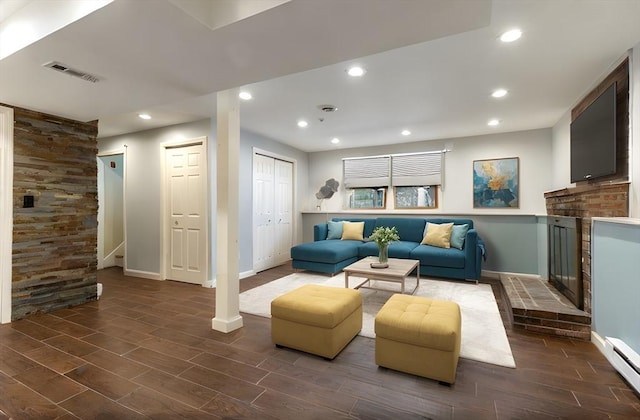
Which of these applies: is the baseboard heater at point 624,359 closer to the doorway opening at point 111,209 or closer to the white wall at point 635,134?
the white wall at point 635,134

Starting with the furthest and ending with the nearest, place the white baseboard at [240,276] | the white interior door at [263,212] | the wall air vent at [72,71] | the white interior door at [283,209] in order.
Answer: the white interior door at [283,209] → the white interior door at [263,212] → the white baseboard at [240,276] → the wall air vent at [72,71]

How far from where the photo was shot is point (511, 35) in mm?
2180

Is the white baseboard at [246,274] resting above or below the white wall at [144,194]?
below

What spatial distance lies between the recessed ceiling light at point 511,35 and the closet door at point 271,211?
3941 mm

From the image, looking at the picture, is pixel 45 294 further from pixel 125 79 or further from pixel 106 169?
pixel 106 169

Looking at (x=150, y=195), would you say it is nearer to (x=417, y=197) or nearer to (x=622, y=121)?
(x=417, y=197)

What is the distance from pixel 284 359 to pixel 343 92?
2791mm

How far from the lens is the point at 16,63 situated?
6.83ft

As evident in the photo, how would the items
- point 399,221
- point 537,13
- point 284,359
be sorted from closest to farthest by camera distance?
1. point 537,13
2. point 284,359
3. point 399,221

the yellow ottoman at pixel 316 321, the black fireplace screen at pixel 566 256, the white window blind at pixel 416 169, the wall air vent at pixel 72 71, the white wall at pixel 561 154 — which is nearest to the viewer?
the wall air vent at pixel 72 71

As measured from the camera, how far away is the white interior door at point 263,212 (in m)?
5.20

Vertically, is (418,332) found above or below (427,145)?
below

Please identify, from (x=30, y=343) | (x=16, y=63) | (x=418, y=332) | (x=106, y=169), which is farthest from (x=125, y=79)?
(x=106, y=169)

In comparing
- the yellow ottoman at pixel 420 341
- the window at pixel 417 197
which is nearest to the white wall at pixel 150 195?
the window at pixel 417 197
